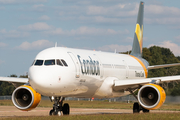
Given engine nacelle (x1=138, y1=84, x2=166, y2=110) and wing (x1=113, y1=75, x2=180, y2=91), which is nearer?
engine nacelle (x1=138, y1=84, x2=166, y2=110)

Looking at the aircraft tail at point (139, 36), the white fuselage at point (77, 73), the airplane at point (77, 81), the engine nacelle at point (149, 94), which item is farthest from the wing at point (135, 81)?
the aircraft tail at point (139, 36)

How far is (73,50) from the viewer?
22.6 m

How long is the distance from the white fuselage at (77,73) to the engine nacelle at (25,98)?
2.09 metres

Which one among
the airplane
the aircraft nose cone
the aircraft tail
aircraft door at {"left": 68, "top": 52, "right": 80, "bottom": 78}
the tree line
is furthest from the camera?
the tree line

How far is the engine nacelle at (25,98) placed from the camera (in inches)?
854

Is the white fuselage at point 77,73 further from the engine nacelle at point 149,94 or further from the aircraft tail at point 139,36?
the aircraft tail at point 139,36

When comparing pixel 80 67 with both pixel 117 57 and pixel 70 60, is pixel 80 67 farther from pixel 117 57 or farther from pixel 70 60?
pixel 117 57

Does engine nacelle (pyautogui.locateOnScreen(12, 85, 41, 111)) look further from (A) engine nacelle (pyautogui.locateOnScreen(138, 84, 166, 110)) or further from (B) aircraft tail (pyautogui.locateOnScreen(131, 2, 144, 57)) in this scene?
(B) aircraft tail (pyautogui.locateOnScreen(131, 2, 144, 57))

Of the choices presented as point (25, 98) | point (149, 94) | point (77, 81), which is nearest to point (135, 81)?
point (149, 94)

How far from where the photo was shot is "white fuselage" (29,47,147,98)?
18.9m

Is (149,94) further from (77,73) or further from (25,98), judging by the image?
(25,98)

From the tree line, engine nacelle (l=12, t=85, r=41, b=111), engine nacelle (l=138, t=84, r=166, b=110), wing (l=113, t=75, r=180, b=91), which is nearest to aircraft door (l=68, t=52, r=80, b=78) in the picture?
engine nacelle (l=12, t=85, r=41, b=111)

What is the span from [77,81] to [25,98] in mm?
3598

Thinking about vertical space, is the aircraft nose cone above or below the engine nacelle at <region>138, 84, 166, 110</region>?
above
